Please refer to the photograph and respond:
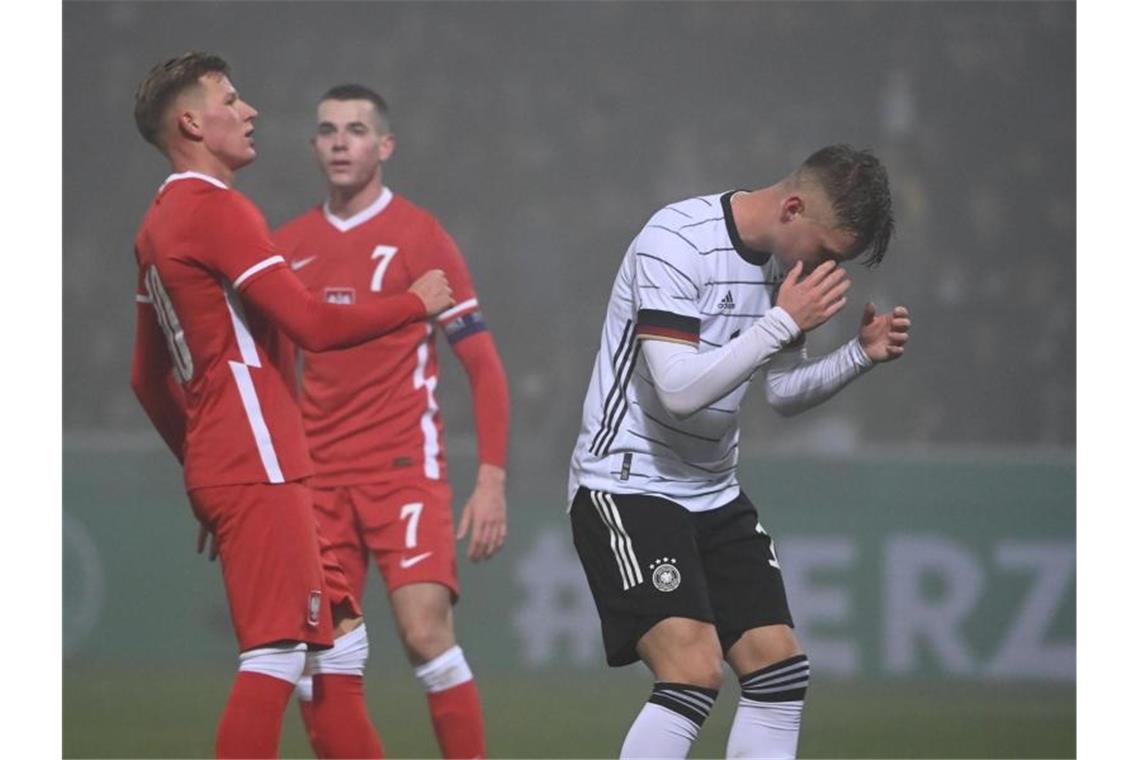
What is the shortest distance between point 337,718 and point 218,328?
1086 millimetres

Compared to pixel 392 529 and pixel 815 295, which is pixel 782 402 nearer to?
pixel 815 295

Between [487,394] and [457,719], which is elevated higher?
[487,394]

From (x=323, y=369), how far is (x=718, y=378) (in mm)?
2030

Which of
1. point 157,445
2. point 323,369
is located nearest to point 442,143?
point 157,445

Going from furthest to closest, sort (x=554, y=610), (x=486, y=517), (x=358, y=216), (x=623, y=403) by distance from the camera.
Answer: (x=554, y=610), (x=358, y=216), (x=486, y=517), (x=623, y=403)

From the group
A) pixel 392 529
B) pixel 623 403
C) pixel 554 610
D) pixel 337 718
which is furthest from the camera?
pixel 554 610

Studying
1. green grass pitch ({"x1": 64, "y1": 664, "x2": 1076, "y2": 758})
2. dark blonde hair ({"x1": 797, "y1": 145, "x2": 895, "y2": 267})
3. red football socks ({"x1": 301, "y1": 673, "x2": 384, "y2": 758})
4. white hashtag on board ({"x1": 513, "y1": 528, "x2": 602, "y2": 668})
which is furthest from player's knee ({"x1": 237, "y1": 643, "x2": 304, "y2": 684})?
white hashtag on board ({"x1": 513, "y1": 528, "x2": 602, "y2": 668})

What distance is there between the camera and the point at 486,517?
5.05 metres

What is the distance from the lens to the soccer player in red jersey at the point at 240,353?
12.5ft

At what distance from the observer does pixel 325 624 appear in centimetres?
391

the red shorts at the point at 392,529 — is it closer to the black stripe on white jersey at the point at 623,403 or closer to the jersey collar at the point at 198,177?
the black stripe on white jersey at the point at 623,403

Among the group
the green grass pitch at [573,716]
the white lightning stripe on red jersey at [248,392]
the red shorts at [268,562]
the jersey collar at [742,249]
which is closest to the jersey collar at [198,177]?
the white lightning stripe on red jersey at [248,392]

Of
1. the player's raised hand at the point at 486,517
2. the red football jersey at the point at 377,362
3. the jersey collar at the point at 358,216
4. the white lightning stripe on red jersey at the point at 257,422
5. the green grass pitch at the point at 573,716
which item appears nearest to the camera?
the white lightning stripe on red jersey at the point at 257,422

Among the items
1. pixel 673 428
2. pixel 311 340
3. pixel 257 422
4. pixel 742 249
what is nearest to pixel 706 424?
pixel 673 428
